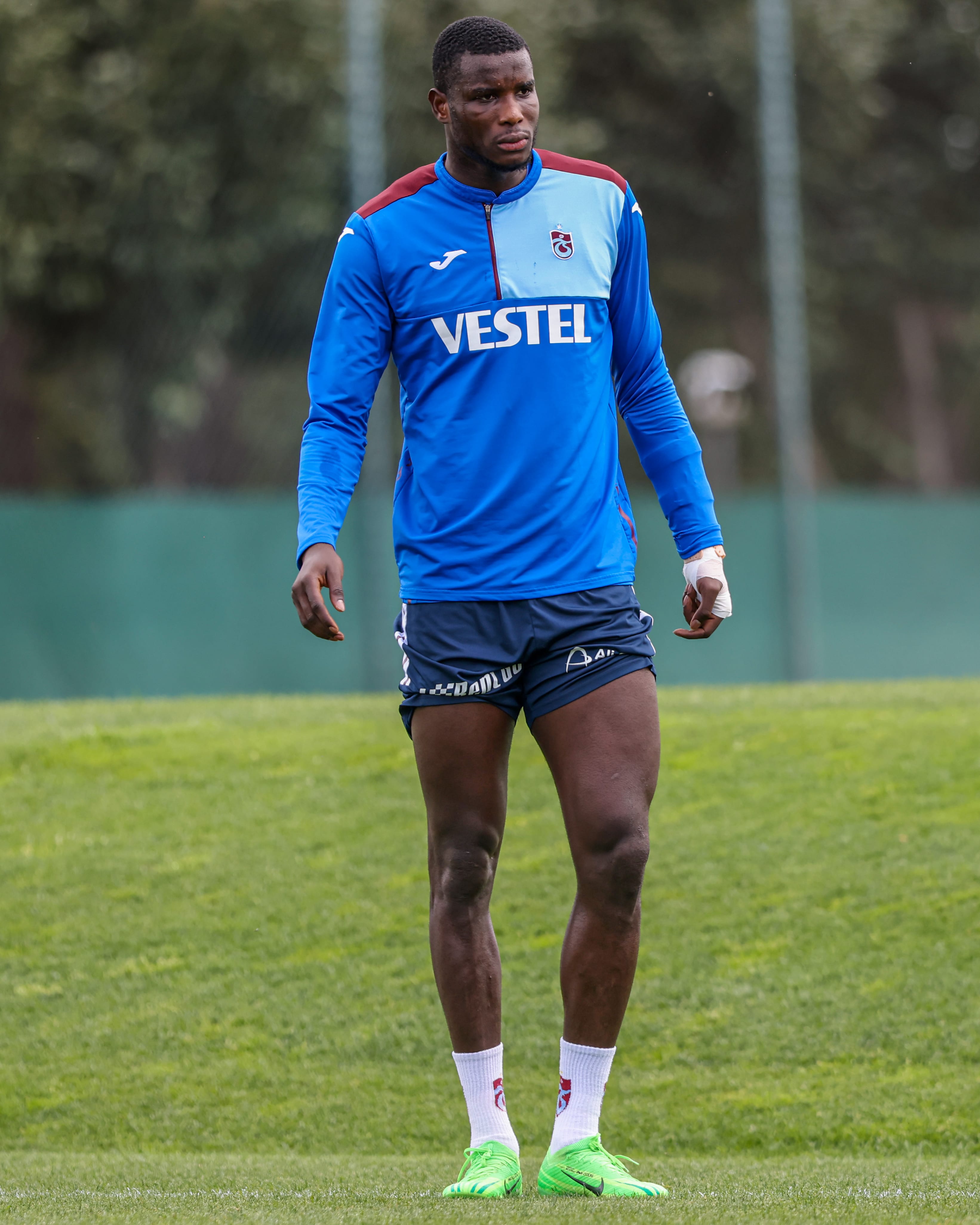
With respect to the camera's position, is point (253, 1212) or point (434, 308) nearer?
point (253, 1212)

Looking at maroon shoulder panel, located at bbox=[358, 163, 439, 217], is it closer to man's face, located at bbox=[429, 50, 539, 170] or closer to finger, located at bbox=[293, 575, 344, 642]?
man's face, located at bbox=[429, 50, 539, 170]

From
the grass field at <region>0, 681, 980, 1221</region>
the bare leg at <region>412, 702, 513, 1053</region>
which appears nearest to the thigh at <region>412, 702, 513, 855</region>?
the bare leg at <region>412, 702, 513, 1053</region>

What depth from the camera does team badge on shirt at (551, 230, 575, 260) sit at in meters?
3.68

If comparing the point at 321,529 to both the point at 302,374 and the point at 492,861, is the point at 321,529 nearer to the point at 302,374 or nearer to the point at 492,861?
the point at 492,861

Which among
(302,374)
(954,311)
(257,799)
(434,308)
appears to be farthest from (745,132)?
Result: (434,308)

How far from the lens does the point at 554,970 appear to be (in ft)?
19.8

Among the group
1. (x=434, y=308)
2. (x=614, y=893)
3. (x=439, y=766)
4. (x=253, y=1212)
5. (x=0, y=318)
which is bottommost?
(x=253, y=1212)

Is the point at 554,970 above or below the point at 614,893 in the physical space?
below

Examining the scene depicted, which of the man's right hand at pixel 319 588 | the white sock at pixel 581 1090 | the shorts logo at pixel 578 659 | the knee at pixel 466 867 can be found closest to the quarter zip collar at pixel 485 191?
the man's right hand at pixel 319 588

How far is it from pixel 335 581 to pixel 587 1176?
1.39 meters

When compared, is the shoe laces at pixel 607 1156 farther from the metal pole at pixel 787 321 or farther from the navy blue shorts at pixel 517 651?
the metal pole at pixel 787 321

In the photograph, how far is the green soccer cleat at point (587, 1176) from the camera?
346 centimetres

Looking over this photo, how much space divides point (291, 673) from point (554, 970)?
26.6ft

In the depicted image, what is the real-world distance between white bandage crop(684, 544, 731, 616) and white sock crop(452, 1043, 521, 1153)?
1.11m
